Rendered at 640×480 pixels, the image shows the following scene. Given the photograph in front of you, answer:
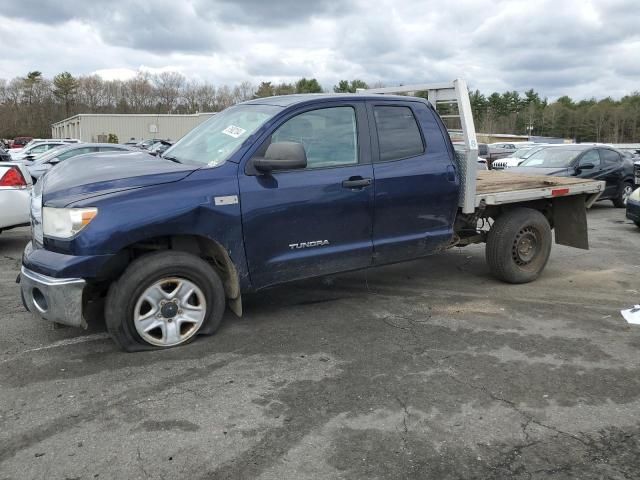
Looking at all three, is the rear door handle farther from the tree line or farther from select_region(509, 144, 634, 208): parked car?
the tree line

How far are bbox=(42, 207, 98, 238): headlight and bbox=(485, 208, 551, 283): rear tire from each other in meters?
4.11

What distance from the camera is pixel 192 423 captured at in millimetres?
3186

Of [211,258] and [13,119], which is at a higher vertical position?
[13,119]

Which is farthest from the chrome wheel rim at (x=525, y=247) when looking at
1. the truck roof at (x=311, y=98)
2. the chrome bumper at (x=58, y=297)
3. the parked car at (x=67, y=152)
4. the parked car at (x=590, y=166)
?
the parked car at (x=67, y=152)

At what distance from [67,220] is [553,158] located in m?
11.6

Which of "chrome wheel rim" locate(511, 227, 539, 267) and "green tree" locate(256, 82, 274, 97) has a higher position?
"green tree" locate(256, 82, 274, 97)

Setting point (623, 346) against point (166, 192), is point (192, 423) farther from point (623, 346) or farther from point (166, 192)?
point (623, 346)

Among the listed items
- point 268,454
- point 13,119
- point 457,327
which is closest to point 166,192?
point 268,454

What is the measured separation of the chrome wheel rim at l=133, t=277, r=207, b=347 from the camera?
4.05 meters

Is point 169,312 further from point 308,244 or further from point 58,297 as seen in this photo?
point 308,244

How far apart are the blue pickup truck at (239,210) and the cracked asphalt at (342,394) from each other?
1.49ft

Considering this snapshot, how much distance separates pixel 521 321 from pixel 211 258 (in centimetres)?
278

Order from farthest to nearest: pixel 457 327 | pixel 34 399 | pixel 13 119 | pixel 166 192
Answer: pixel 13 119 < pixel 457 327 < pixel 166 192 < pixel 34 399

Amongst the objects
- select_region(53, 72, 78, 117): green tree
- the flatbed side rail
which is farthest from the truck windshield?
select_region(53, 72, 78, 117): green tree
